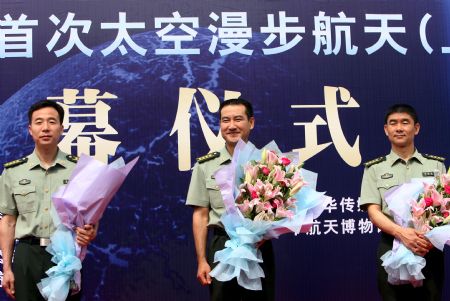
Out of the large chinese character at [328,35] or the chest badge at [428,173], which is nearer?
the chest badge at [428,173]

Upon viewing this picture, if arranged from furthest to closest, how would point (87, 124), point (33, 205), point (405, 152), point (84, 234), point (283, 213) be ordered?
point (87, 124), point (405, 152), point (33, 205), point (84, 234), point (283, 213)

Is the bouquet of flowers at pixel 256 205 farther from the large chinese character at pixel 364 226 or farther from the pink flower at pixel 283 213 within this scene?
the large chinese character at pixel 364 226

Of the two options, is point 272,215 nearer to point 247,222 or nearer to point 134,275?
point 247,222

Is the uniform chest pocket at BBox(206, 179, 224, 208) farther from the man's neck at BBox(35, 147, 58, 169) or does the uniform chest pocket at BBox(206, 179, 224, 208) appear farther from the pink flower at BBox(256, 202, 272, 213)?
the man's neck at BBox(35, 147, 58, 169)

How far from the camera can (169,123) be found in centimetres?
349

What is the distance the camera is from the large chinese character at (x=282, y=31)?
356 cm

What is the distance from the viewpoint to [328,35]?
11.7 feet

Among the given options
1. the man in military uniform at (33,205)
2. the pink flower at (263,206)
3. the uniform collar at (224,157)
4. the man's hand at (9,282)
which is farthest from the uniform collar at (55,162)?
the pink flower at (263,206)

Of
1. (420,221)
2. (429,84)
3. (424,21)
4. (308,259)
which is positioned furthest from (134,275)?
(424,21)

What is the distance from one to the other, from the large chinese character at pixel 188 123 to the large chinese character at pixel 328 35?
23.7 inches

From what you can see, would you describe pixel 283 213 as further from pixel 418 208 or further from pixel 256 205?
pixel 418 208

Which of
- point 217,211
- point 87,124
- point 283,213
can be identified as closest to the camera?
point 283,213

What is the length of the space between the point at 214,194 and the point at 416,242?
889mm

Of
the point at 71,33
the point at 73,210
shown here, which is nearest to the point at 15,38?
the point at 71,33
